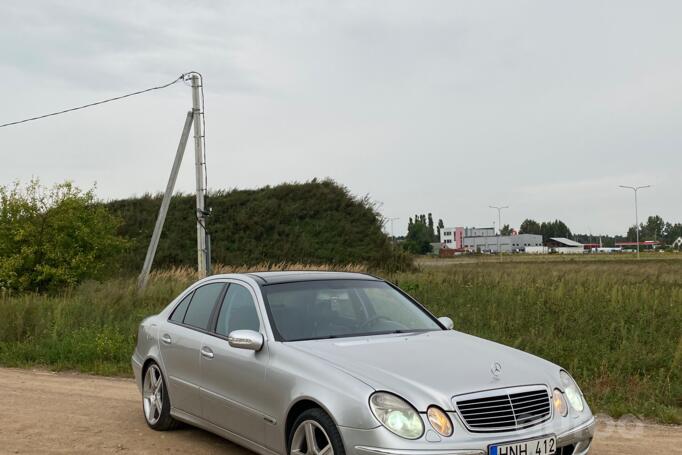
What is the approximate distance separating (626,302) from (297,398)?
9982 mm

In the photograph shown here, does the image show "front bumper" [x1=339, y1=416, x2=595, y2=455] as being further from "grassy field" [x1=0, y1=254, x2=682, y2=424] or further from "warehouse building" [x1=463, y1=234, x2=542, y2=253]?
"warehouse building" [x1=463, y1=234, x2=542, y2=253]

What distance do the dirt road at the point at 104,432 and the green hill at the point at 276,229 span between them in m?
27.7

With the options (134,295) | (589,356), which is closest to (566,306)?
(589,356)

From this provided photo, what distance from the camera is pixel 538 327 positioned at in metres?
12.5

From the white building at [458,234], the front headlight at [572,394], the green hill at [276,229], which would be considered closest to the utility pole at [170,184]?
the green hill at [276,229]

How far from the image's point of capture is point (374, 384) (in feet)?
15.9

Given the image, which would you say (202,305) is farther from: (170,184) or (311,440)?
(170,184)

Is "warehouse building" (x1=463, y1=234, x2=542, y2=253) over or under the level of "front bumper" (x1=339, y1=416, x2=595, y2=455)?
over

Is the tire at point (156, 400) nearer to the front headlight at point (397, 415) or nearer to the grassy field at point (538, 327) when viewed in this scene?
the front headlight at point (397, 415)

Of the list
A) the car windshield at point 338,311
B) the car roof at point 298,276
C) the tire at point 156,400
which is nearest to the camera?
the car windshield at point 338,311

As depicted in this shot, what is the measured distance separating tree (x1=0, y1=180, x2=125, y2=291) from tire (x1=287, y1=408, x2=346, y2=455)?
22088mm

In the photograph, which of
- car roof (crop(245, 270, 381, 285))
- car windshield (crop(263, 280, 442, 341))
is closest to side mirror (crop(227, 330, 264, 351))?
car windshield (crop(263, 280, 442, 341))

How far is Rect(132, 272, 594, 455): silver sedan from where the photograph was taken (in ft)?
15.4

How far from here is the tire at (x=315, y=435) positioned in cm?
485
